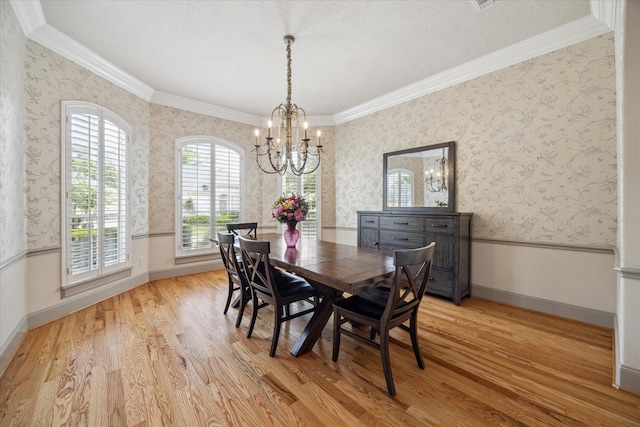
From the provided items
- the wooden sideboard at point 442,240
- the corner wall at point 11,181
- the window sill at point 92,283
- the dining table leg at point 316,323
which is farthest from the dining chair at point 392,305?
the window sill at point 92,283

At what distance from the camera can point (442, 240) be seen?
3.17 meters

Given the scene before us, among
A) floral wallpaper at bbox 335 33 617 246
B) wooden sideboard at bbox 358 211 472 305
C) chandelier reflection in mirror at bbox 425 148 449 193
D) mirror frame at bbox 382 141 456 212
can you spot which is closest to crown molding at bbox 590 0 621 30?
floral wallpaper at bbox 335 33 617 246

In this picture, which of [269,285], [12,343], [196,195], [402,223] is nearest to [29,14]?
[196,195]

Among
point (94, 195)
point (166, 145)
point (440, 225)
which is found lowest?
point (440, 225)

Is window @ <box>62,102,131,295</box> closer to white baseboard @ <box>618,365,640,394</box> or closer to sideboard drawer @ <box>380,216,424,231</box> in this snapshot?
sideboard drawer @ <box>380,216,424,231</box>

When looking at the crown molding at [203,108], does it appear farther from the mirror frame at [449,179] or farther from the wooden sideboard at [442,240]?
the wooden sideboard at [442,240]

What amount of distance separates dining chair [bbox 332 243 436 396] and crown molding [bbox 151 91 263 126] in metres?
4.08

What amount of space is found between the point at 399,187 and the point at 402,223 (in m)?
0.73

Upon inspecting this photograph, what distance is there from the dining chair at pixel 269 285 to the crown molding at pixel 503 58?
10.3 feet

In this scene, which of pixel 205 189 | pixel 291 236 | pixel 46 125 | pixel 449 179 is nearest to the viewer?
pixel 46 125

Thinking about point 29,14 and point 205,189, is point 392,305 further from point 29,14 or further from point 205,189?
point 205,189

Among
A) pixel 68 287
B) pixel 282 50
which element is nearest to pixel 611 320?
pixel 282 50

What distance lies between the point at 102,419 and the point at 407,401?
1.74 meters

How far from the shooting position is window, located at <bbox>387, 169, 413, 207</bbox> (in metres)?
3.88
